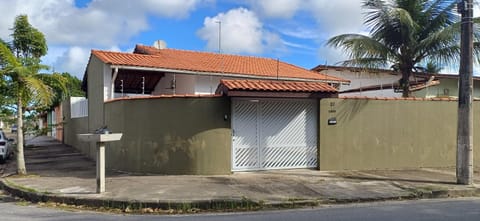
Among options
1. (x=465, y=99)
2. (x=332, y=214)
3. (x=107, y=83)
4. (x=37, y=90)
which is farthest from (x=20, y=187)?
(x=465, y=99)

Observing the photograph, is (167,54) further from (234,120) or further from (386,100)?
(386,100)

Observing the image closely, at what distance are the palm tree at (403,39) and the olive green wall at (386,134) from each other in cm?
146

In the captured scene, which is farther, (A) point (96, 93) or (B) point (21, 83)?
(A) point (96, 93)

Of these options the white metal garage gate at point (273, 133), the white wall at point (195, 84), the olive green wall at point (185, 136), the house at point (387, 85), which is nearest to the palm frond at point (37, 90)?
the olive green wall at point (185, 136)

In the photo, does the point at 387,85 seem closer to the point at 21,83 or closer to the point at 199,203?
the point at 199,203

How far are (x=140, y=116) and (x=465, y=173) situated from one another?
8365 mm

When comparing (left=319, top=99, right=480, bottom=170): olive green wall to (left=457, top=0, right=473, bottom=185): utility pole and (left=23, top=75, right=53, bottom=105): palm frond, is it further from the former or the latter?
(left=23, top=75, right=53, bottom=105): palm frond

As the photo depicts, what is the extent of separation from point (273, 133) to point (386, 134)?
137 inches

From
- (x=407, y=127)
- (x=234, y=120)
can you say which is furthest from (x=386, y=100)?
(x=234, y=120)

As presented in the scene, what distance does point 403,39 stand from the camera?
45.3ft

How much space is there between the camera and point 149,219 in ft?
24.7

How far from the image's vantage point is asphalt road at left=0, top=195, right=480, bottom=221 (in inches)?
291

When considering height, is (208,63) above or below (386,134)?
above

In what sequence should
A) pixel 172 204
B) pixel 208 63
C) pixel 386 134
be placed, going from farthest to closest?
pixel 208 63 → pixel 386 134 → pixel 172 204
